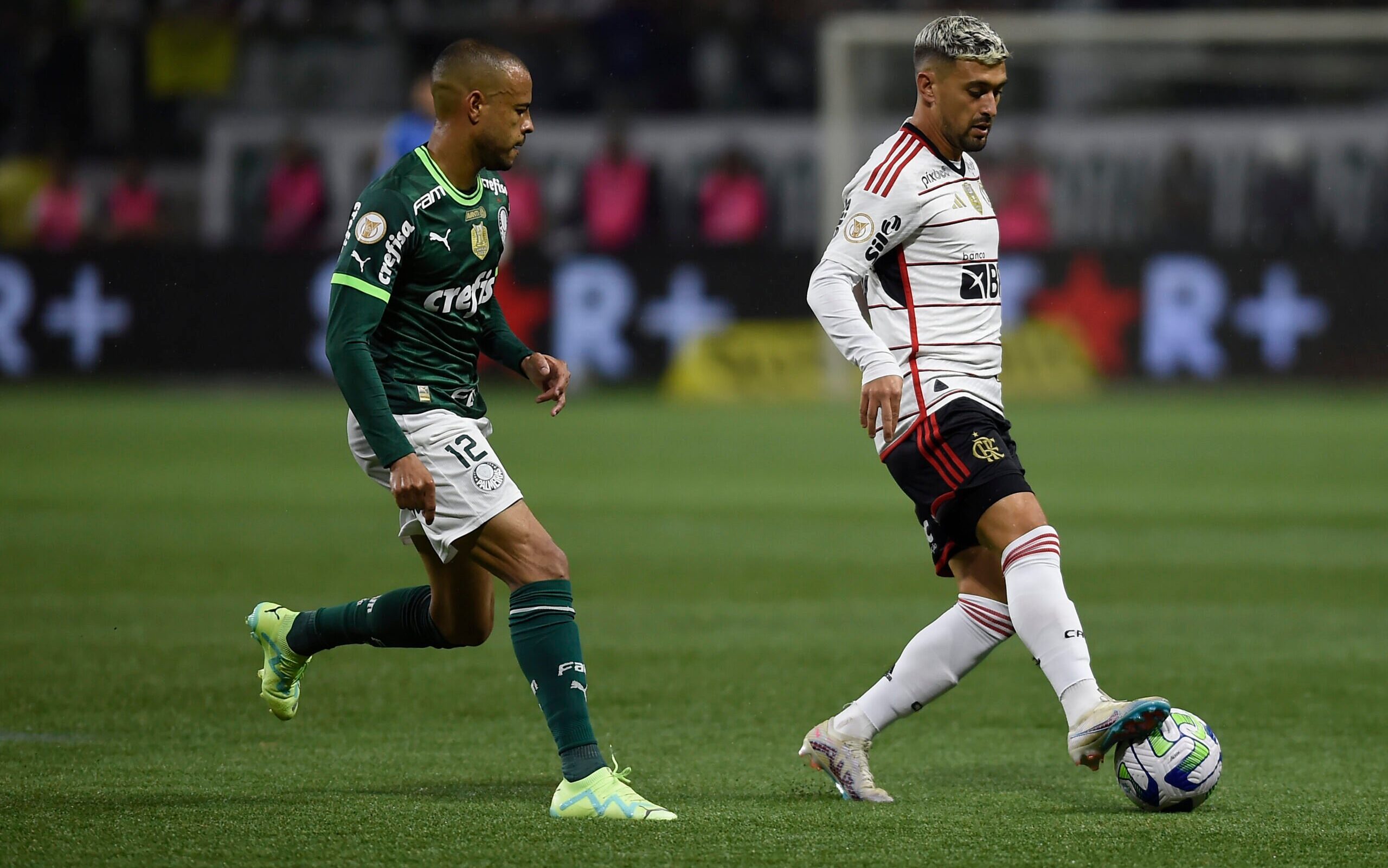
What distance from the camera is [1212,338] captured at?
63.0 feet

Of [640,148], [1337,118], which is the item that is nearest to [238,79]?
[640,148]

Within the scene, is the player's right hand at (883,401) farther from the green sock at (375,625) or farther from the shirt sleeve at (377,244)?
the green sock at (375,625)

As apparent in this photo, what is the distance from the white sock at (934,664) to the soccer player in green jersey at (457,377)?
696 millimetres

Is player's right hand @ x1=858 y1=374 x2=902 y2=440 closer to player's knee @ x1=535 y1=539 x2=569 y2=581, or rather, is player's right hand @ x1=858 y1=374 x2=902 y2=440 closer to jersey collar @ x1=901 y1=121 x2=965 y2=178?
jersey collar @ x1=901 y1=121 x2=965 y2=178

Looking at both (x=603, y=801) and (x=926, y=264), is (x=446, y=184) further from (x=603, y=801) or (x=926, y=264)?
(x=603, y=801)

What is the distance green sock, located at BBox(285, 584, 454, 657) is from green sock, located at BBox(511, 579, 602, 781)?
0.57 meters

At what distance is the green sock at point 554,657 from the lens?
4668mm

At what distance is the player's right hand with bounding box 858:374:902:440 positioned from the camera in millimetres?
4699

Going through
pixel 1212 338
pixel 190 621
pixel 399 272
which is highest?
pixel 399 272

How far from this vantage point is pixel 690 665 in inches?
275

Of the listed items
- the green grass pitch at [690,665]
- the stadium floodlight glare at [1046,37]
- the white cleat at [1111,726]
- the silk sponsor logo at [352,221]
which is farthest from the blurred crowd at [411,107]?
the white cleat at [1111,726]

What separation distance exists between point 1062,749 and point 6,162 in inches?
786

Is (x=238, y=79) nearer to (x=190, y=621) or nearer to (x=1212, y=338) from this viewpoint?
(x=1212, y=338)

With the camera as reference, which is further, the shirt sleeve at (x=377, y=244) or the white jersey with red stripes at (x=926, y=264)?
the white jersey with red stripes at (x=926, y=264)
